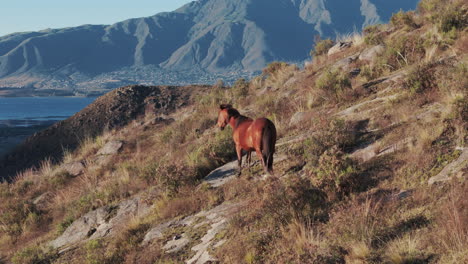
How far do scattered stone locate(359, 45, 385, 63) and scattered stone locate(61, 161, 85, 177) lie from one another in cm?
1305

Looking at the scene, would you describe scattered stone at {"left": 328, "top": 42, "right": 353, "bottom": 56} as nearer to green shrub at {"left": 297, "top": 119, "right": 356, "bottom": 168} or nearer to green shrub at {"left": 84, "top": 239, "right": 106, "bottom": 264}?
green shrub at {"left": 297, "top": 119, "right": 356, "bottom": 168}

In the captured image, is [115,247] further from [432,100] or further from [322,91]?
[322,91]

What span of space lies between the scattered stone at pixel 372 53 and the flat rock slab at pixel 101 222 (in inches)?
449

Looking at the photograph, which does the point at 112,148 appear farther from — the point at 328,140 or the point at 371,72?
the point at 328,140

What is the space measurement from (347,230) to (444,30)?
11.7 metres

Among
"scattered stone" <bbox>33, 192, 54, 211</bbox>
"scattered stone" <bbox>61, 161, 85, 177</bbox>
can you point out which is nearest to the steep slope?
"scattered stone" <bbox>61, 161, 85, 177</bbox>

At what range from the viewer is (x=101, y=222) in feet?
31.3

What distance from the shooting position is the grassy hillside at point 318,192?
4.88 metres

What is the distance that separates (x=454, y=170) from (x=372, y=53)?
11969 millimetres

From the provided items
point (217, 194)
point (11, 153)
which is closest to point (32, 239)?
point (217, 194)

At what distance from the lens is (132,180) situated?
11.6 metres

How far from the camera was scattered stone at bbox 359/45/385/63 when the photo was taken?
1601 centimetres

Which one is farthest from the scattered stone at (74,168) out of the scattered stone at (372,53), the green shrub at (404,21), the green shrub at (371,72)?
the green shrub at (404,21)

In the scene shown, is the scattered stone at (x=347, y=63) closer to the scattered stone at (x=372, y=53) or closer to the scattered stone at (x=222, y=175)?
the scattered stone at (x=372, y=53)
